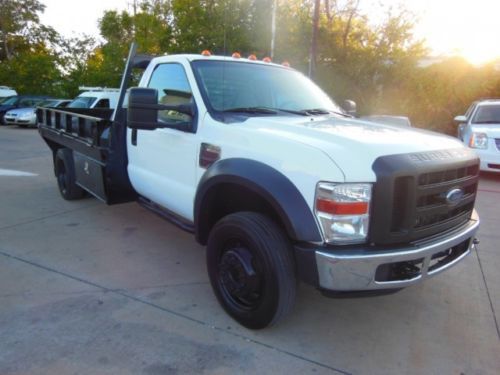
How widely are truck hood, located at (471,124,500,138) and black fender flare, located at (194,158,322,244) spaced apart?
767 centimetres

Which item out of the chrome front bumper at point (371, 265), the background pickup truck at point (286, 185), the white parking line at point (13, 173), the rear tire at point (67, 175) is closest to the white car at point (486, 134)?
the background pickup truck at point (286, 185)

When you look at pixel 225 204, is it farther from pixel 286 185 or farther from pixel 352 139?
pixel 352 139

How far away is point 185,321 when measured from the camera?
312 cm

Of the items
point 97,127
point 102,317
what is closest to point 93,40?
point 97,127

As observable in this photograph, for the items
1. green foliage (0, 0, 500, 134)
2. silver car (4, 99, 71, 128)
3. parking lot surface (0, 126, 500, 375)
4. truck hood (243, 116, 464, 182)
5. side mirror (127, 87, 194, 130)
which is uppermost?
green foliage (0, 0, 500, 134)

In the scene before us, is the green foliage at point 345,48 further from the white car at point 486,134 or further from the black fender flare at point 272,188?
the black fender flare at point 272,188

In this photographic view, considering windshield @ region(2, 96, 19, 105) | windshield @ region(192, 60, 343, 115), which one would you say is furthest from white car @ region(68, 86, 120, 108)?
windshield @ region(192, 60, 343, 115)

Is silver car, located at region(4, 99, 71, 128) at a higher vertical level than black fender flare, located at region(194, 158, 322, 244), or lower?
lower

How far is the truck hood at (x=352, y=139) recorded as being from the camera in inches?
96.3

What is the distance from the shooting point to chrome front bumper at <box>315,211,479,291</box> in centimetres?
242

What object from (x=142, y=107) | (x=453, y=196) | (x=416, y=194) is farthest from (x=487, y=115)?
(x=142, y=107)

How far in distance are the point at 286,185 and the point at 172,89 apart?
5.90 feet

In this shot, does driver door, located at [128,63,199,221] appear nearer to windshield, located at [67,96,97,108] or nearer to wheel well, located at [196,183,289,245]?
wheel well, located at [196,183,289,245]

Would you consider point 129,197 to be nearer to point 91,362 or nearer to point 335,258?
point 91,362
